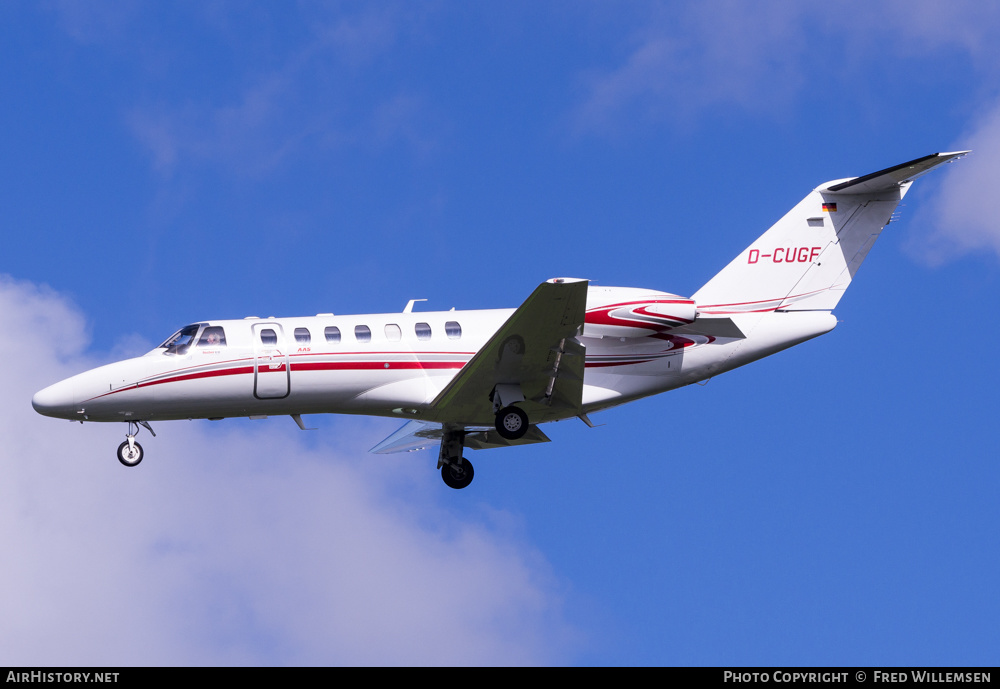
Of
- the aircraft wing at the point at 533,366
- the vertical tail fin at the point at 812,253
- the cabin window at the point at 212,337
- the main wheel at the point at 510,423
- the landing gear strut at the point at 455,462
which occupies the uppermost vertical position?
the vertical tail fin at the point at 812,253

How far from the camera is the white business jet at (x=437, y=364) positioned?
22.0 metres

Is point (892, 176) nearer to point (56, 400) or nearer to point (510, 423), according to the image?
point (510, 423)

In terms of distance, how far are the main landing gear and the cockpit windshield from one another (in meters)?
1.54

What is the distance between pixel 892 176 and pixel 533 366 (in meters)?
8.32

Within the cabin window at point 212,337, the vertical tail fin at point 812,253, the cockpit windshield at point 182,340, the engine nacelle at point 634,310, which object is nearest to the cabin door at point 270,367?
the cabin window at point 212,337

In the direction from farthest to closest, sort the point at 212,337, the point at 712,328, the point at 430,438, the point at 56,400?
the point at 430,438, the point at 712,328, the point at 212,337, the point at 56,400

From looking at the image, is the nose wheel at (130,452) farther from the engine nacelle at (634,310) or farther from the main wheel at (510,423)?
the engine nacelle at (634,310)

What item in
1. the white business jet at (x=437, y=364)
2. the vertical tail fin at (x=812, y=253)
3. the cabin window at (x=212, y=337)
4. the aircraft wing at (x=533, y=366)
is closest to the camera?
the aircraft wing at (x=533, y=366)

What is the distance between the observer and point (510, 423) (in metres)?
22.1

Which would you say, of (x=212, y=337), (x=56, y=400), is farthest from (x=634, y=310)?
(x=56, y=400)

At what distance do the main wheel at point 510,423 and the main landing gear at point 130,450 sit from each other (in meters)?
6.53
